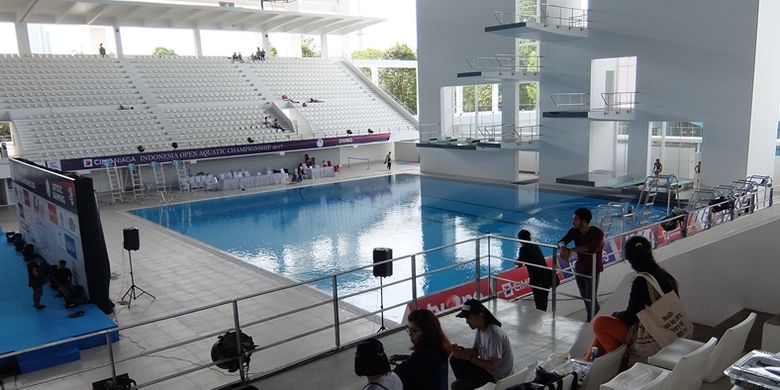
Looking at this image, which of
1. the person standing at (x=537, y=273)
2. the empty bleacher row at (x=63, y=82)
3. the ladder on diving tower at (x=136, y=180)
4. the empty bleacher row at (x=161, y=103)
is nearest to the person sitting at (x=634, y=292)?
the person standing at (x=537, y=273)

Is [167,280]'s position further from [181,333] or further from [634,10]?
[634,10]

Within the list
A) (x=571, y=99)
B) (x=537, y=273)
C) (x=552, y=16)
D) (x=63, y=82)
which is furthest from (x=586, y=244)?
(x=63, y=82)

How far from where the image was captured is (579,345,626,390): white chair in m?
3.85

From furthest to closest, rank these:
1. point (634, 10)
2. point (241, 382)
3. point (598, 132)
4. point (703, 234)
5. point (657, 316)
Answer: point (598, 132) → point (634, 10) → point (703, 234) → point (241, 382) → point (657, 316)

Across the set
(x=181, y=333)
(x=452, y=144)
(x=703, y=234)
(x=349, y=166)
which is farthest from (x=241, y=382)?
(x=349, y=166)

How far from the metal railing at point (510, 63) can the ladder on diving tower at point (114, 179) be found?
1435 centimetres

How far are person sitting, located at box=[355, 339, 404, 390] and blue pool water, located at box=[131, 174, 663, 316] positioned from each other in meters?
6.66

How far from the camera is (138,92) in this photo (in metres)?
26.7

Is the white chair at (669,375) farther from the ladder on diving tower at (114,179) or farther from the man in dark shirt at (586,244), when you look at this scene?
the ladder on diving tower at (114,179)

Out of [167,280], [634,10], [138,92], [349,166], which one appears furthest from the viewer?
[349,166]

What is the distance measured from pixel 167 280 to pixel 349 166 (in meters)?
18.7

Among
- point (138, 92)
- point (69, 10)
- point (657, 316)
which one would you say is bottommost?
point (657, 316)

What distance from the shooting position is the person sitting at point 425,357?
11.7 ft

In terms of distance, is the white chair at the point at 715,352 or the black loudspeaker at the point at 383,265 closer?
the white chair at the point at 715,352
